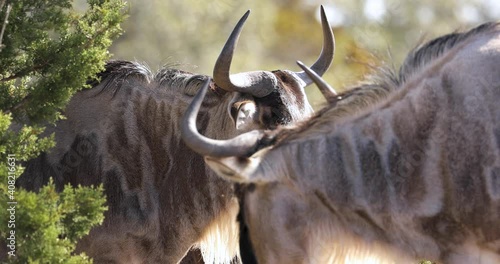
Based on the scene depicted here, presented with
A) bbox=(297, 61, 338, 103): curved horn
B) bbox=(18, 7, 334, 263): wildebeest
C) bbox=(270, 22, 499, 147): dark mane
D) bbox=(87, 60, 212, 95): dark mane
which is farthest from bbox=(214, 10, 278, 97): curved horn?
bbox=(270, 22, 499, 147): dark mane

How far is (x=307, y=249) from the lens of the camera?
4734 millimetres

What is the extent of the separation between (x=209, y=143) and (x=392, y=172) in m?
0.83

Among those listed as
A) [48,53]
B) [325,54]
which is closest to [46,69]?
[48,53]

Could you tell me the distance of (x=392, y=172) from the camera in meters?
4.69

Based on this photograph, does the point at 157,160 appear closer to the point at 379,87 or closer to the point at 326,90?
the point at 326,90

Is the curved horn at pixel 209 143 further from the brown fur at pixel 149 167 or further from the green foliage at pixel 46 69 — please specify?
the brown fur at pixel 149 167

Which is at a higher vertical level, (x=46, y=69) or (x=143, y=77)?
(x=143, y=77)

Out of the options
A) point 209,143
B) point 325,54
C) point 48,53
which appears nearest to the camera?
point 209,143

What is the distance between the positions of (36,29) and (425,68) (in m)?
2.05

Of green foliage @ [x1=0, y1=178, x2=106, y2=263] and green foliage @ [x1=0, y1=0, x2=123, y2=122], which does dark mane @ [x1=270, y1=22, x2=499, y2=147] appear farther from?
green foliage @ [x1=0, y1=0, x2=123, y2=122]

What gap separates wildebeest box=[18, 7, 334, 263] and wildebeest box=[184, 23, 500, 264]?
1.30 m

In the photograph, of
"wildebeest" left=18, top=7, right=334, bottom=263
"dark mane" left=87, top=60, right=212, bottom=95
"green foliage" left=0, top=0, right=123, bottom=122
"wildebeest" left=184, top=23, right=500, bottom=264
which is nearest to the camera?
"wildebeest" left=184, top=23, right=500, bottom=264

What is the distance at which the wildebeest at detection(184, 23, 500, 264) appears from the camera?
4590mm

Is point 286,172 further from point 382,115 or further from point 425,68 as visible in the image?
point 425,68
